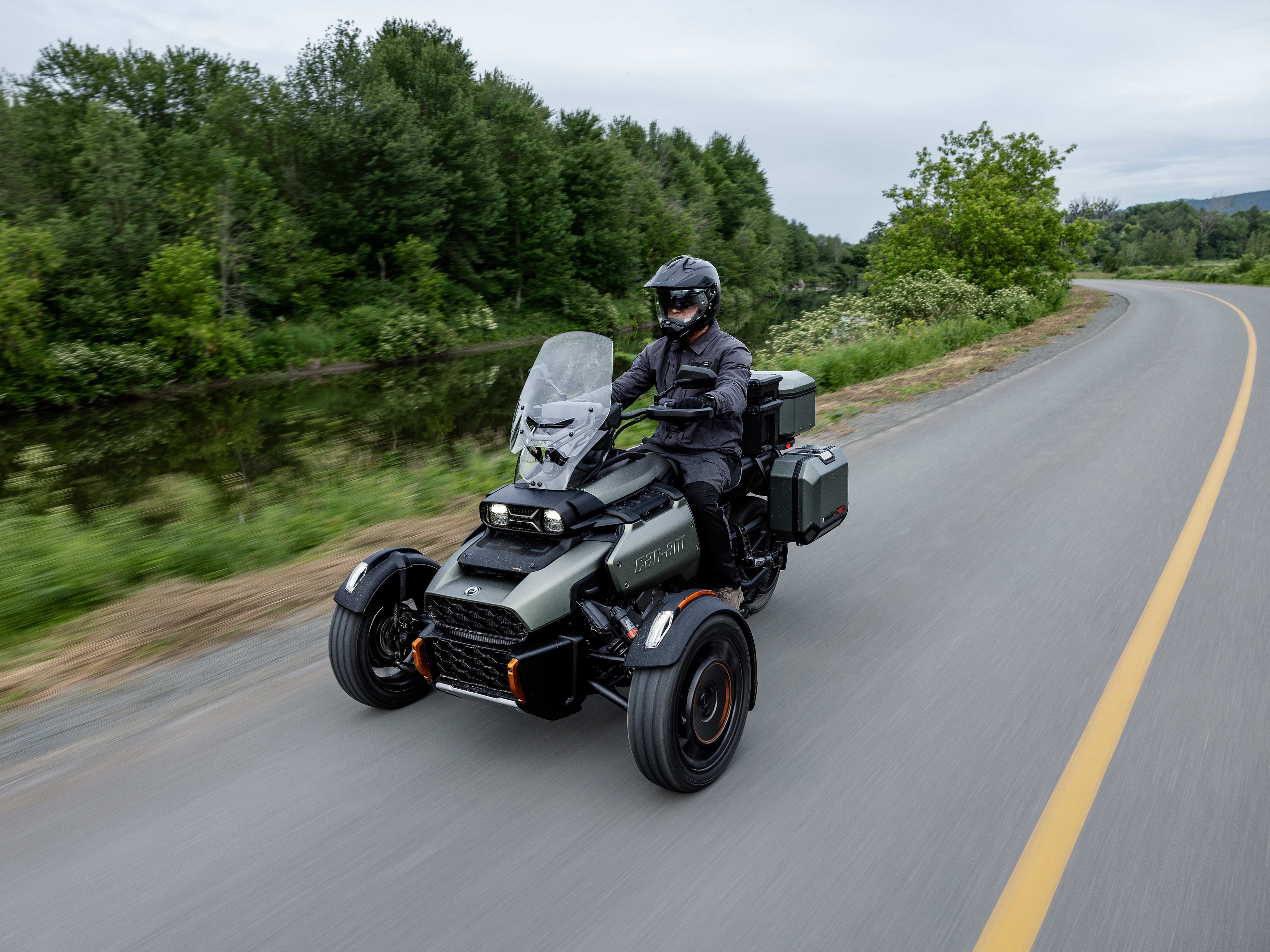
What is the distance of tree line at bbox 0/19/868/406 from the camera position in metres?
26.8

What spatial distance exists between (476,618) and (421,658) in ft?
1.04

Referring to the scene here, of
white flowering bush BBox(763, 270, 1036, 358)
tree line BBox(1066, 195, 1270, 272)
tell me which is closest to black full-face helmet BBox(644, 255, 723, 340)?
white flowering bush BBox(763, 270, 1036, 358)

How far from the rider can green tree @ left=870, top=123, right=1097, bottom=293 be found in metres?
23.2

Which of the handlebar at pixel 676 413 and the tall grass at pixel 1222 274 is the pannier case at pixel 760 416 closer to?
the handlebar at pixel 676 413

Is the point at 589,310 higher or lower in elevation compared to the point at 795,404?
lower

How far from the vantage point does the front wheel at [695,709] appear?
3.10 m

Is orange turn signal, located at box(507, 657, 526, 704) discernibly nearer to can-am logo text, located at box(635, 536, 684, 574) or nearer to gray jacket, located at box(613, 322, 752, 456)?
can-am logo text, located at box(635, 536, 684, 574)

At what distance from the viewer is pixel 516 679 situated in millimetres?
3244

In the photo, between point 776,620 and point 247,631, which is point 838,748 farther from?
point 247,631

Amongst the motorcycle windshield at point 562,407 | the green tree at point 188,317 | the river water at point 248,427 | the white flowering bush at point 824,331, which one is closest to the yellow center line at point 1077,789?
the motorcycle windshield at point 562,407

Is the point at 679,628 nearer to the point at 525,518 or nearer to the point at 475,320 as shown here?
the point at 525,518

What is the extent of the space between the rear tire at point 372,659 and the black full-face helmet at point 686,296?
194 cm

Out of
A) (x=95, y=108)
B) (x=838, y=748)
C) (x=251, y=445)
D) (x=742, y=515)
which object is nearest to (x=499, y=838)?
(x=838, y=748)

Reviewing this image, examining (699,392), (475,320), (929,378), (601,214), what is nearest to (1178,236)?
(601,214)
